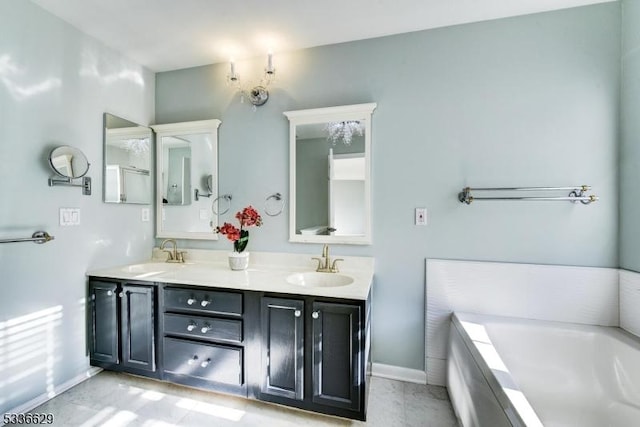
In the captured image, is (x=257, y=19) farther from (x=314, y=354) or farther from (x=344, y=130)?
(x=314, y=354)

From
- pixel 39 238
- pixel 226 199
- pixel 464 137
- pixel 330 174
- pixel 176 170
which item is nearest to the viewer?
pixel 39 238

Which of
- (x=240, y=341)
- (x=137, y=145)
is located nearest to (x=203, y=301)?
(x=240, y=341)

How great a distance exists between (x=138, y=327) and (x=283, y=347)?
1058 millimetres

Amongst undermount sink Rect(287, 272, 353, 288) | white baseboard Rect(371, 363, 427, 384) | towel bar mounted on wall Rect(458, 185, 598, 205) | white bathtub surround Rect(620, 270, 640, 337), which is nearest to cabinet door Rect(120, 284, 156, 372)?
undermount sink Rect(287, 272, 353, 288)

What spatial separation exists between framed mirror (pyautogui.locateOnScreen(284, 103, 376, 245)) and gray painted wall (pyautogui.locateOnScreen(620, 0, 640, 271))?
1479mm

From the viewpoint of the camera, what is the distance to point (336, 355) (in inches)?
60.1

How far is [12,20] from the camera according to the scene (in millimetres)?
1568

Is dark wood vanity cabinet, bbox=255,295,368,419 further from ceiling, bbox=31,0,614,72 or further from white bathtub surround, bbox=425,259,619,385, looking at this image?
ceiling, bbox=31,0,614,72

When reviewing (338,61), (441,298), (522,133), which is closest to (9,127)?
A: (338,61)

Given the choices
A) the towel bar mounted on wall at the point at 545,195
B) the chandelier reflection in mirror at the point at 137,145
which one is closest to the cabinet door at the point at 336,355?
the towel bar mounted on wall at the point at 545,195

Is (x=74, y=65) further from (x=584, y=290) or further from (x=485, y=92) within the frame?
(x=584, y=290)

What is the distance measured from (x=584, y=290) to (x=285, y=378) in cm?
192

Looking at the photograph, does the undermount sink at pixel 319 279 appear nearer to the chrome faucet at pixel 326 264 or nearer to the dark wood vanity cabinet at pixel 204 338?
the chrome faucet at pixel 326 264

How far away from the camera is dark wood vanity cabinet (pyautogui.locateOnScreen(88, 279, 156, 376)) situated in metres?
1.84
